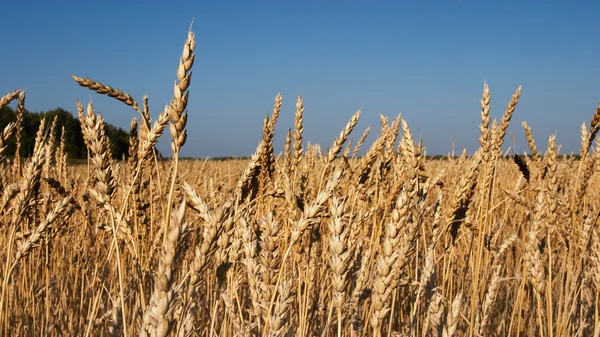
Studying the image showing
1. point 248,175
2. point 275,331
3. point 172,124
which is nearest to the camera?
point 172,124

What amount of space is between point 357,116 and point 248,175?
74 centimetres

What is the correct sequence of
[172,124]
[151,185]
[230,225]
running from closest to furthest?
[172,124] < [230,225] < [151,185]

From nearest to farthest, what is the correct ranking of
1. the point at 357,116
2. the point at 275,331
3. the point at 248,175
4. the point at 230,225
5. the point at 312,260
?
the point at 275,331
the point at 230,225
the point at 248,175
the point at 312,260
the point at 357,116

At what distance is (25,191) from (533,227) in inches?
83.9

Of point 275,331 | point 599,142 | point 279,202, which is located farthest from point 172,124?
point 599,142

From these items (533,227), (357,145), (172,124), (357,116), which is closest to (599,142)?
(533,227)

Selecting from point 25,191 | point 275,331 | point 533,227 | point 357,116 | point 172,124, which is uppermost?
point 357,116

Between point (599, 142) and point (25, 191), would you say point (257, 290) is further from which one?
point (599, 142)

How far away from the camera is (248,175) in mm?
1984

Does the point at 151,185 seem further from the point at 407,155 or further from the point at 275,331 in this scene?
the point at 275,331

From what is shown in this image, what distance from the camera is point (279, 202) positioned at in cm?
329

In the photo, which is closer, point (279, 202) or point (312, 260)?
point (312, 260)

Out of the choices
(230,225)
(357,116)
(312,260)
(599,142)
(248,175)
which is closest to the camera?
(230,225)

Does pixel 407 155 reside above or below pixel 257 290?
above
